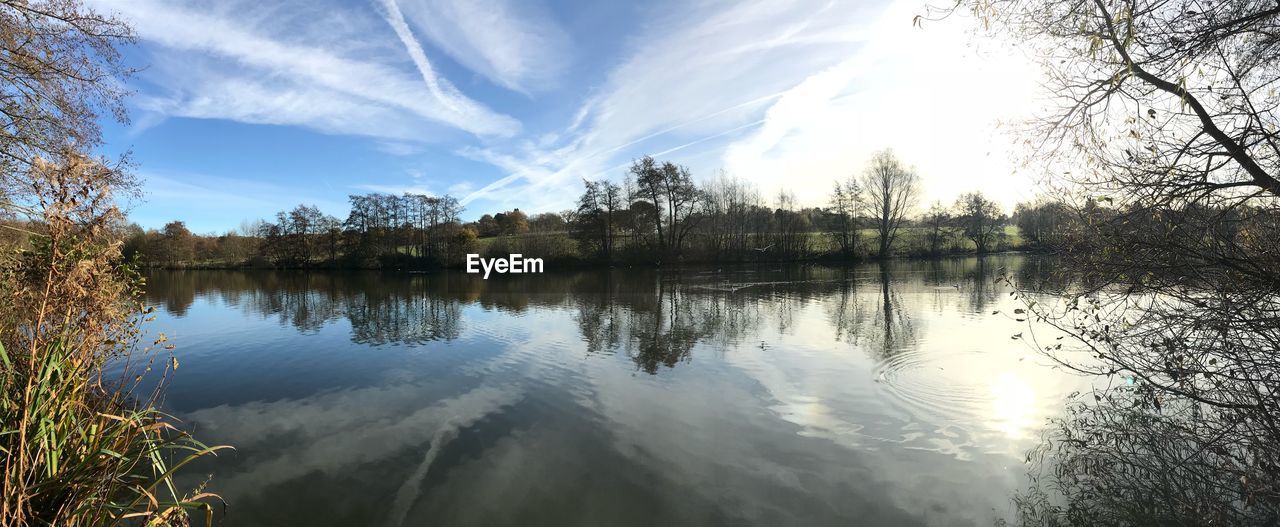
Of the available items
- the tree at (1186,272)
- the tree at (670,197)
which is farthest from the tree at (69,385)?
the tree at (670,197)

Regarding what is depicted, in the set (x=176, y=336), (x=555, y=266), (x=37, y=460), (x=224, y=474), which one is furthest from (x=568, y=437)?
(x=555, y=266)

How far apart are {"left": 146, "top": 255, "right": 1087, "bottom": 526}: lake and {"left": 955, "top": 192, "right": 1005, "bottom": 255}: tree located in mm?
53985

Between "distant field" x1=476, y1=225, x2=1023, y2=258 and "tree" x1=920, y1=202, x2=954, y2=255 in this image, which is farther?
"tree" x1=920, y1=202, x2=954, y2=255

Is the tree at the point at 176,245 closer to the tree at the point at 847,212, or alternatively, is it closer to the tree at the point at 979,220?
the tree at the point at 847,212

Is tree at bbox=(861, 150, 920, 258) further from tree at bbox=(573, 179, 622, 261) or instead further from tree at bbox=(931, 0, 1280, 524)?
tree at bbox=(931, 0, 1280, 524)

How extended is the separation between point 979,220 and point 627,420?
68856 mm

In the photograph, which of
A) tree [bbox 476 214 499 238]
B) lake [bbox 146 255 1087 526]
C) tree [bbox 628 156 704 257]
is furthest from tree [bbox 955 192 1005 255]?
tree [bbox 476 214 499 238]

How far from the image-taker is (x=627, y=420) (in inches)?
284

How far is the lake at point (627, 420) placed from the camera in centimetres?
494

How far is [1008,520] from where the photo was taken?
14.7 ft

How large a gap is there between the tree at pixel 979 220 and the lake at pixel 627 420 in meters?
54.0

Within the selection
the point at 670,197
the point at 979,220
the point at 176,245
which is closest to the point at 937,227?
the point at 979,220

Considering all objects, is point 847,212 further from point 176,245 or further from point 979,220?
point 176,245

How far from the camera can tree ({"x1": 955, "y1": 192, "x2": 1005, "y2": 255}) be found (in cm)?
6022
